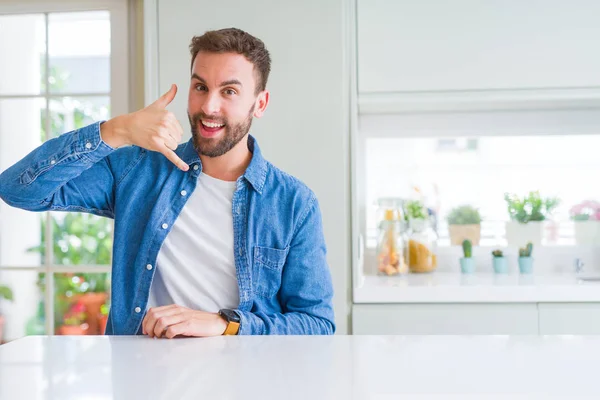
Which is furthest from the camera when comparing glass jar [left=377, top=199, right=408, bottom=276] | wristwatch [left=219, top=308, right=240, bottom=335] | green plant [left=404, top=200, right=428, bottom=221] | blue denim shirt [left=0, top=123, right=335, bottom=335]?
green plant [left=404, top=200, right=428, bottom=221]

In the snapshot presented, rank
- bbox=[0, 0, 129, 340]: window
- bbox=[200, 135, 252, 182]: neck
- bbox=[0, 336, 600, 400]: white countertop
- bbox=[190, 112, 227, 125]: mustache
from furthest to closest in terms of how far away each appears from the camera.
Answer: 1. bbox=[0, 0, 129, 340]: window
2. bbox=[200, 135, 252, 182]: neck
3. bbox=[190, 112, 227, 125]: mustache
4. bbox=[0, 336, 600, 400]: white countertop

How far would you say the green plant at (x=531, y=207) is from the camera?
275 cm

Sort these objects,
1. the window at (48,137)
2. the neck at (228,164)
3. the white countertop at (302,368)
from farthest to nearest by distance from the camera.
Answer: the window at (48,137) < the neck at (228,164) < the white countertop at (302,368)

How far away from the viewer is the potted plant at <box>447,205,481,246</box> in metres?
2.81

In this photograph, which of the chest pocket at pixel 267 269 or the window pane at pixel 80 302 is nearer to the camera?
the chest pocket at pixel 267 269

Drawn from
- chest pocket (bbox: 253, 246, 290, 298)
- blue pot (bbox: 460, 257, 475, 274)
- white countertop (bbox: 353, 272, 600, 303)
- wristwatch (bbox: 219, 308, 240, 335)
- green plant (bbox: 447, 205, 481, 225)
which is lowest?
white countertop (bbox: 353, 272, 600, 303)

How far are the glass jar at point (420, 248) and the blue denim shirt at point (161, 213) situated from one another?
1.24 m

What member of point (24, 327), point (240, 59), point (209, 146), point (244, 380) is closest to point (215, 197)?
point (209, 146)

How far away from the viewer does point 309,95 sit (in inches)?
88.0

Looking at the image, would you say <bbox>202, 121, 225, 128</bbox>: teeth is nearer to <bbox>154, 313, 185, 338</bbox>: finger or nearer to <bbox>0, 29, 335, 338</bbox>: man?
<bbox>0, 29, 335, 338</bbox>: man

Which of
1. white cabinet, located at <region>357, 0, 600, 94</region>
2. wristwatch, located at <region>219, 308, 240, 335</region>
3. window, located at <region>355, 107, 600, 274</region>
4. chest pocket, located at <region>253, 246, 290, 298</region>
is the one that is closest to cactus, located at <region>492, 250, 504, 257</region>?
window, located at <region>355, 107, 600, 274</region>

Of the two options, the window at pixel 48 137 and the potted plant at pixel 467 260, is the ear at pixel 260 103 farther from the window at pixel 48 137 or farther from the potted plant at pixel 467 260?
the potted plant at pixel 467 260

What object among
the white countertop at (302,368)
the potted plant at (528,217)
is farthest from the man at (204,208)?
the potted plant at (528,217)

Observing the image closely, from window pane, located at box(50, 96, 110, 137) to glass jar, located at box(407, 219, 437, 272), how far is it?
134 centimetres
